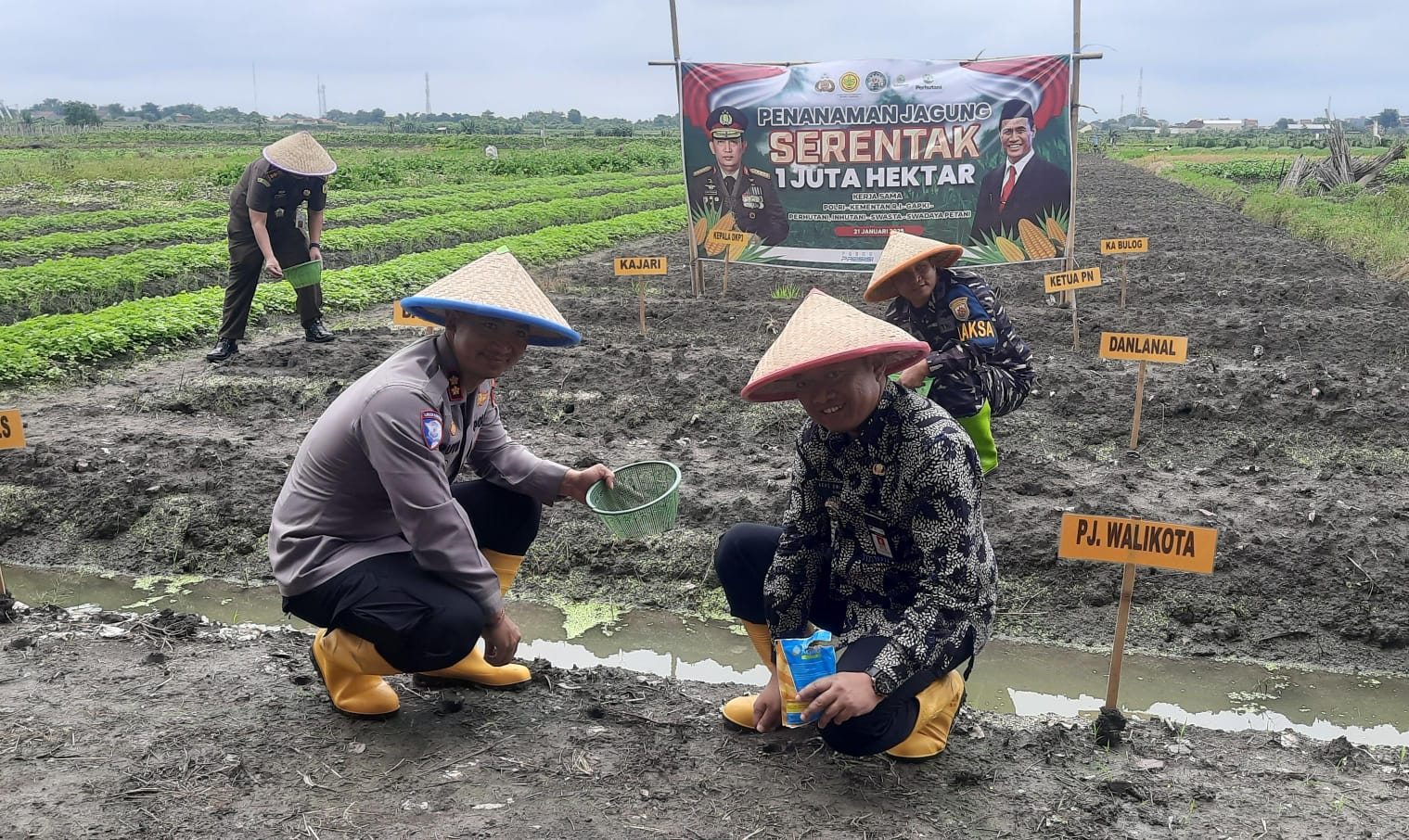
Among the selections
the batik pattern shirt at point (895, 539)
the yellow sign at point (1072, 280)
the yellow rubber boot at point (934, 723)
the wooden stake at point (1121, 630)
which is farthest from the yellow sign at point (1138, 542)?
the yellow sign at point (1072, 280)

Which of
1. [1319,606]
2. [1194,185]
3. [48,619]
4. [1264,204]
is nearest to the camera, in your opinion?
[48,619]

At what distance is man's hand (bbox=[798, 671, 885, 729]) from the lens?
2330 millimetres

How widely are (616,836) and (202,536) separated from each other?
2.95 metres

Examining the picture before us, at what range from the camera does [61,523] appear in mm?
4758

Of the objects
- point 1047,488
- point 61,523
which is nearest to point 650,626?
point 1047,488

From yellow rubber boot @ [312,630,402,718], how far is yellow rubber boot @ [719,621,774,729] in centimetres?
89

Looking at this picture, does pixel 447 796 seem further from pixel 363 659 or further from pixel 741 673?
pixel 741 673

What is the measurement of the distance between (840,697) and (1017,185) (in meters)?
7.38

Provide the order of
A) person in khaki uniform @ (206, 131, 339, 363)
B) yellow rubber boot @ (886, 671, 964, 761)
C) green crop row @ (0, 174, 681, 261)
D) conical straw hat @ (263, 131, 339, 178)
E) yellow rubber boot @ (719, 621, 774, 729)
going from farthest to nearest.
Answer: green crop row @ (0, 174, 681, 261), person in khaki uniform @ (206, 131, 339, 363), conical straw hat @ (263, 131, 339, 178), yellow rubber boot @ (719, 621, 774, 729), yellow rubber boot @ (886, 671, 964, 761)

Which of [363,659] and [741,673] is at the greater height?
[363,659]

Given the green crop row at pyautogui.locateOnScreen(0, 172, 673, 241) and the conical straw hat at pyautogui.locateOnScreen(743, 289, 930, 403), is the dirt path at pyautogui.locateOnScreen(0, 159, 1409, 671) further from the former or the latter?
the green crop row at pyautogui.locateOnScreen(0, 172, 673, 241)

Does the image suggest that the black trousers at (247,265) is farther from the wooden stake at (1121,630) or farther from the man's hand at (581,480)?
the wooden stake at (1121,630)

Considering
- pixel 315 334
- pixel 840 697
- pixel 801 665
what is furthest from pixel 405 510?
pixel 315 334

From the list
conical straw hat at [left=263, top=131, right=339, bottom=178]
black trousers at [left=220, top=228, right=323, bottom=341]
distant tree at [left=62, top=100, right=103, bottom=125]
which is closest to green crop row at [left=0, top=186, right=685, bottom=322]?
black trousers at [left=220, top=228, right=323, bottom=341]
